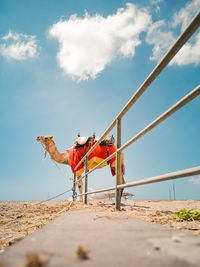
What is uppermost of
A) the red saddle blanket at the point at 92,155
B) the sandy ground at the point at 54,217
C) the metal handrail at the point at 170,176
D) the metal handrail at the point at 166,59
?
the red saddle blanket at the point at 92,155

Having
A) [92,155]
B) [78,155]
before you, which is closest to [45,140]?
[78,155]

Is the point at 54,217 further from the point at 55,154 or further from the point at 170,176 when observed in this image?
the point at 55,154

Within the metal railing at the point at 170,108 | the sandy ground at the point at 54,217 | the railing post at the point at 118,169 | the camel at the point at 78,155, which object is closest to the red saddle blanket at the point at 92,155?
the camel at the point at 78,155

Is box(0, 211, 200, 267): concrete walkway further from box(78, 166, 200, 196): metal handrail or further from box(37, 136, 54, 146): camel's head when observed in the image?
box(37, 136, 54, 146): camel's head

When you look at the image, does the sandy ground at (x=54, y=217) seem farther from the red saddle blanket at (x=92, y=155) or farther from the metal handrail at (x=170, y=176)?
the red saddle blanket at (x=92, y=155)

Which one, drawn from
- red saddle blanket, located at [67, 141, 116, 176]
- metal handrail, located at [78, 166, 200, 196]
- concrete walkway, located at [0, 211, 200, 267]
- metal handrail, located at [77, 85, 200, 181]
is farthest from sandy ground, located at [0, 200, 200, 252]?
red saddle blanket, located at [67, 141, 116, 176]

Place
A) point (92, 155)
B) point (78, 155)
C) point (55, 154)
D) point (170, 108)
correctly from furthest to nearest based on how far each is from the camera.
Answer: point (55, 154), point (78, 155), point (92, 155), point (170, 108)

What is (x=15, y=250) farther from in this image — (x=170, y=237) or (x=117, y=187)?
(x=117, y=187)

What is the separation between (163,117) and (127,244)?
1.32 meters

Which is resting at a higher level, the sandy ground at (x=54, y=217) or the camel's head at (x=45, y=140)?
the camel's head at (x=45, y=140)

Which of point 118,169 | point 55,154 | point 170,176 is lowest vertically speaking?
point 170,176

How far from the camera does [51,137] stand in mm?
11008

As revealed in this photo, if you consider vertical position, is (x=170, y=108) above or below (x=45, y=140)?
below

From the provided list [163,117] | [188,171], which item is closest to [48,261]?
[188,171]
